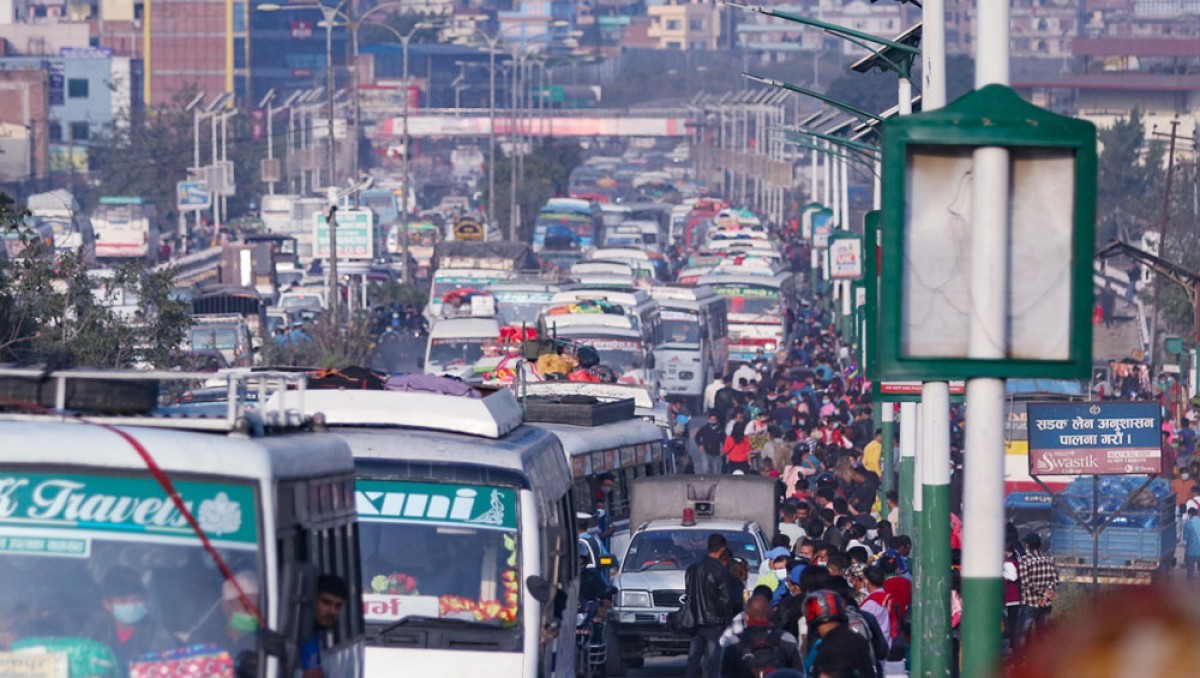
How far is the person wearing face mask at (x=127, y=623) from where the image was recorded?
21.5 ft

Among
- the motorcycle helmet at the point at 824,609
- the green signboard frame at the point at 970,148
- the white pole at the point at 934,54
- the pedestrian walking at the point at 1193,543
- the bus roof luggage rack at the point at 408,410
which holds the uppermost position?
the white pole at the point at 934,54

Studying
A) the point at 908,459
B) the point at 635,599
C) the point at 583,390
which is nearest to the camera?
the point at 635,599

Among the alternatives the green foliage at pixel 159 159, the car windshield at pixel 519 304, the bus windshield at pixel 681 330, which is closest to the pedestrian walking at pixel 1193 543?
the bus windshield at pixel 681 330

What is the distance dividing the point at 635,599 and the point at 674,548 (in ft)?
3.01

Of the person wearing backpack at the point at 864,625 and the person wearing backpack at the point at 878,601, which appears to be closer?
the person wearing backpack at the point at 864,625

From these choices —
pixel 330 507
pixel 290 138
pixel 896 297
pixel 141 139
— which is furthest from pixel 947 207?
pixel 290 138

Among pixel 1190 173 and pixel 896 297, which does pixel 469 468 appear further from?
pixel 1190 173

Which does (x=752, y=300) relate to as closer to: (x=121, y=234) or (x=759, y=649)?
(x=121, y=234)

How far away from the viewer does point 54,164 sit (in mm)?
125625

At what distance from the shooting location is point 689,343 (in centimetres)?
4256

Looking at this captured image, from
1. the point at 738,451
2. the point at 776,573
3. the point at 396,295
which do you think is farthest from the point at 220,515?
the point at 396,295

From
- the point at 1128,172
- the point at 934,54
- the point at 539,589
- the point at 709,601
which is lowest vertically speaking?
the point at 709,601

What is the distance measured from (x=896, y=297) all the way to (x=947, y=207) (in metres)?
0.32

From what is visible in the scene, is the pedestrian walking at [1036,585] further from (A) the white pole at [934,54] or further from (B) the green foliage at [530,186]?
(B) the green foliage at [530,186]
